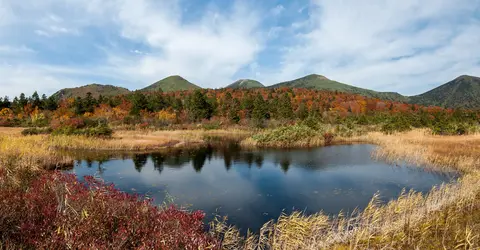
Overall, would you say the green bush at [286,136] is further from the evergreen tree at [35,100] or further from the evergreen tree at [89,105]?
the evergreen tree at [35,100]

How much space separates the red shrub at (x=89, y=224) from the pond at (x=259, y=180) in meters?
4.39

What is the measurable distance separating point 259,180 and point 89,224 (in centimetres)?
1259

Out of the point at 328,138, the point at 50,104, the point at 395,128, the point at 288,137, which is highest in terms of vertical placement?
the point at 50,104

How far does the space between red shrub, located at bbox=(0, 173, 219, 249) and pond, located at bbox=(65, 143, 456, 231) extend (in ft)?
14.4

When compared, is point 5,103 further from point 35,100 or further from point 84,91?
point 84,91

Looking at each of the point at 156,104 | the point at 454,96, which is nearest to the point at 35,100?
the point at 156,104

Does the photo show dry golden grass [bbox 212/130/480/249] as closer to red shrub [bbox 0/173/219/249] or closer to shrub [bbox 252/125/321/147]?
red shrub [bbox 0/173/219/249]

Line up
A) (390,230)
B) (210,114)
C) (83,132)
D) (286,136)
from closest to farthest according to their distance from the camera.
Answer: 1. (390,230)
2. (83,132)
3. (286,136)
4. (210,114)

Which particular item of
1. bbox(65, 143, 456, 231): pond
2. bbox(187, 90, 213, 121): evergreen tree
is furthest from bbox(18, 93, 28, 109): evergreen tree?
bbox(65, 143, 456, 231): pond

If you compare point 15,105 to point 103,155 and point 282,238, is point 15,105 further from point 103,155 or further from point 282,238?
point 282,238

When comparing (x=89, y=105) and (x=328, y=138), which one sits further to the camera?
(x=89, y=105)

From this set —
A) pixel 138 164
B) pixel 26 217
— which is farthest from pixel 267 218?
pixel 138 164

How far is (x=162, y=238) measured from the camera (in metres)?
5.70

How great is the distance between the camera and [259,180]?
57.6 ft
